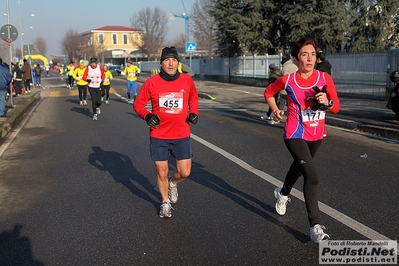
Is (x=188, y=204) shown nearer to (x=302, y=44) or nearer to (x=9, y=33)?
(x=302, y=44)

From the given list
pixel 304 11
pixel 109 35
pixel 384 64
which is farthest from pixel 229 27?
pixel 109 35

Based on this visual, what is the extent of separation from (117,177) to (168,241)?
2.78 meters

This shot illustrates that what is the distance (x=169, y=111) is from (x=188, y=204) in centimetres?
126

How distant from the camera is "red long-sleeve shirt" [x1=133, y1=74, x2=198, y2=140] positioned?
4969mm

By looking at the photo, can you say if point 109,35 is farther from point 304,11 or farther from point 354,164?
point 354,164

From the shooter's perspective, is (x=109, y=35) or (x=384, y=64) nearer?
(x=384, y=64)

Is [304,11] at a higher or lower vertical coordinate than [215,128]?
higher

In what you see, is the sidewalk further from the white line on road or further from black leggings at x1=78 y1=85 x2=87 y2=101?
the white line on road

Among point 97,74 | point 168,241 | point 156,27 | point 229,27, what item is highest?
point 156,27

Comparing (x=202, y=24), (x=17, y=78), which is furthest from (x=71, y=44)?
(x=17, y=78)

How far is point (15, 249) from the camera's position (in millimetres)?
4352

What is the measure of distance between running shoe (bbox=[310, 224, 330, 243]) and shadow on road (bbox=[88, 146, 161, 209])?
1991 mm

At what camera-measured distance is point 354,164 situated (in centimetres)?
767

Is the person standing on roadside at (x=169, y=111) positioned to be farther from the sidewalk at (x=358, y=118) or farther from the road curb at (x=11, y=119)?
the road curb at (x=11, y=119)
